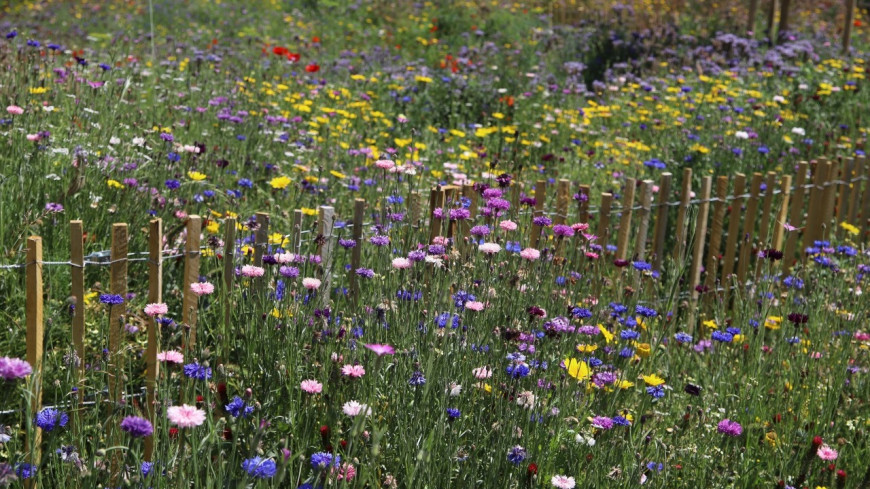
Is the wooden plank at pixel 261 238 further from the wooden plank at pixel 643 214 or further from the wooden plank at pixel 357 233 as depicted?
the wooden plank at pixel 643 214

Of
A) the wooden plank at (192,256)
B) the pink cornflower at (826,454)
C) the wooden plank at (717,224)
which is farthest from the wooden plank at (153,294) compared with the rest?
the wooden plank at (717,224)

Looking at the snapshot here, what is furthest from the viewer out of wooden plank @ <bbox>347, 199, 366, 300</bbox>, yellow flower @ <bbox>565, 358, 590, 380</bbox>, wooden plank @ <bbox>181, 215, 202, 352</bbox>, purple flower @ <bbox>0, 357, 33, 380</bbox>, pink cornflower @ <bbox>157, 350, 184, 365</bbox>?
wooden plank @ <bbox>347, 199, 366, 300</bbox>

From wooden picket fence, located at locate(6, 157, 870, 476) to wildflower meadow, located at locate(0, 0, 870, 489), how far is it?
0.05 feet

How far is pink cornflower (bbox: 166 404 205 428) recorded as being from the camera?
1.67 metres

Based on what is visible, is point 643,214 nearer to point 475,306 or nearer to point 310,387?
point 475,306

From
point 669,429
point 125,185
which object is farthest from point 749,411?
point 125,185

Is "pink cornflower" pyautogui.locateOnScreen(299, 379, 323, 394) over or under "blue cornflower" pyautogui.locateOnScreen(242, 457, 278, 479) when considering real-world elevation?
over

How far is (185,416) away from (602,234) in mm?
2720

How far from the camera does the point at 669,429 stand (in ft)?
9.15

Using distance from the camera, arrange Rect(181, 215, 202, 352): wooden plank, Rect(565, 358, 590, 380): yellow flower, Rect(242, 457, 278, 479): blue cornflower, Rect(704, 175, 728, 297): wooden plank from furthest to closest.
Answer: Rect(704, 175, 728, 297): wooden plank, Rect(181, 215, 202, 352): wooden plank, Rect(565, 358, 590, 380): yellow flower, Rect(242, 457, 278, 479): blue cornflower

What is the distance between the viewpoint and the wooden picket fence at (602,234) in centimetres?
257

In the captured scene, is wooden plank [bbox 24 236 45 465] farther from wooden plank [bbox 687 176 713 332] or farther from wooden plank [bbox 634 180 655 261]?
wooden plank [bbox 687 176 713 332]

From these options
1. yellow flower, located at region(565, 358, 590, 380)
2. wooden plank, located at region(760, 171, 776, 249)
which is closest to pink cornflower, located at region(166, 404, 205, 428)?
yellow flower, located at region(565, 358, 590, 380)

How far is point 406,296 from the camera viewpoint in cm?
274
